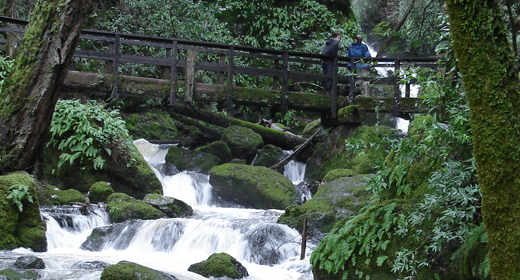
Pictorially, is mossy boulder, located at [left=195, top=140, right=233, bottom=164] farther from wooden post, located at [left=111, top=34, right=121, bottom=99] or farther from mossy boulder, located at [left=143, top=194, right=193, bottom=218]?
mossy boulder, located at [left=143, top=194, right=193, bottom=218]

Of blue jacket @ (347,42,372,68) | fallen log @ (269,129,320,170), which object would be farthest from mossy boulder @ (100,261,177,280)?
blue jacket @ (347,42,372,68)

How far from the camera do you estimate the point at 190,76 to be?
1191 centimetres

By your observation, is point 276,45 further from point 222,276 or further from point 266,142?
point 222,276

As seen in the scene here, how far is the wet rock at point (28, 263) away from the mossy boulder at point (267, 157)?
866cm

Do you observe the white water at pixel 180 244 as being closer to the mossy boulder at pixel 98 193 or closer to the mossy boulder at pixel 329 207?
the mossy boulder at pixel 329 207

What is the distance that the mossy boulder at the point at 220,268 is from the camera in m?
6.33

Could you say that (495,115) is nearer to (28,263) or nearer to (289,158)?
(28,263)

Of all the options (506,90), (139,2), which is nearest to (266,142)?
(139,2)

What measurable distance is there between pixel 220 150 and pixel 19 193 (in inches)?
294

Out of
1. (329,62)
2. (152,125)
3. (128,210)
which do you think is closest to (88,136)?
(128,210)

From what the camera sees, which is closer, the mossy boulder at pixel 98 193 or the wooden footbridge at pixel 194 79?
the mossy boulder at pixel 98 193

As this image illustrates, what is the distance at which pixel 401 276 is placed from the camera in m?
4.83

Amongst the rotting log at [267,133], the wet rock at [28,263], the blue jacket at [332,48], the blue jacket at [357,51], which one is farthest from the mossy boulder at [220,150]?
the wet rock at [28,263]

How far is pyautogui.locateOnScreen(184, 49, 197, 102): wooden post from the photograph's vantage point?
1191cm
